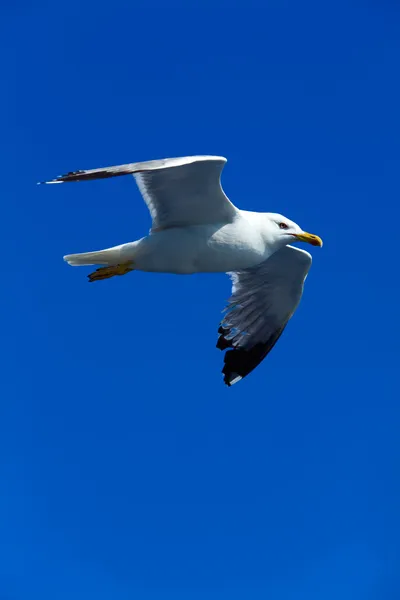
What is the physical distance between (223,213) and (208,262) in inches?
16.5

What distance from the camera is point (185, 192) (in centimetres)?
752

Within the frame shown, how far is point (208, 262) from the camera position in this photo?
7805 mm

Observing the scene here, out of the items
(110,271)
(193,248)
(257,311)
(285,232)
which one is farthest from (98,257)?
(257,311)

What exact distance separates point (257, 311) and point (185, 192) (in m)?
2.14

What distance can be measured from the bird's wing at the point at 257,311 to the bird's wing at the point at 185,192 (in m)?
1.33

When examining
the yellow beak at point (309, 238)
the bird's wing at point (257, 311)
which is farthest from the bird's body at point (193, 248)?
the bird's wing at point (257, 311)

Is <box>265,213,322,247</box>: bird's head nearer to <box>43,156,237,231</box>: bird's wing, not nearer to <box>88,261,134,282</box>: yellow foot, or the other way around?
<box>43,156,237,231</box>: bird's wing

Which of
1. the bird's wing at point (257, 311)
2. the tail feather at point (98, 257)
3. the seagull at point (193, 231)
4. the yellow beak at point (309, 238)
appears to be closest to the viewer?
the seagull at point (193, 231)

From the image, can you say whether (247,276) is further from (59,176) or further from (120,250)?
(59,176)

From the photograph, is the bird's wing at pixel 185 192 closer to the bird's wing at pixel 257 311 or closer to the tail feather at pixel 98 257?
the tail feather at pixel 98 257

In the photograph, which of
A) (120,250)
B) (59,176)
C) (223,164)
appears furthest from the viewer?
(120,250)

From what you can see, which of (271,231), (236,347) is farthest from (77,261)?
(236,347)

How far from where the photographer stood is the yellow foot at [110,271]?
778 cm

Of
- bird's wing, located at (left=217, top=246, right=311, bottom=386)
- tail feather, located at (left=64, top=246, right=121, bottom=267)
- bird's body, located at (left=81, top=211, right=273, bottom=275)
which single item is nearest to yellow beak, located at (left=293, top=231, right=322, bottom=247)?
bird's body, located at (left=81, top=211, right=273, bottom=275)
